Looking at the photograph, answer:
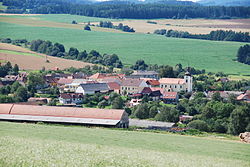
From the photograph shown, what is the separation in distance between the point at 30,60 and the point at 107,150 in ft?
247

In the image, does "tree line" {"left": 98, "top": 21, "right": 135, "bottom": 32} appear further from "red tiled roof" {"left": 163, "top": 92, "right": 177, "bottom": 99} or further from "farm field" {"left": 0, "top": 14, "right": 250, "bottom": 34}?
"red tiled roof" {"left": 163, "top": 92, "right": 177, "bottom": 99}

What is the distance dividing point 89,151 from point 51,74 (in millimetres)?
63140

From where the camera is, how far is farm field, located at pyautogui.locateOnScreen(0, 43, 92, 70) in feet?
297

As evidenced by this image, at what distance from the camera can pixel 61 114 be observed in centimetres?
3781

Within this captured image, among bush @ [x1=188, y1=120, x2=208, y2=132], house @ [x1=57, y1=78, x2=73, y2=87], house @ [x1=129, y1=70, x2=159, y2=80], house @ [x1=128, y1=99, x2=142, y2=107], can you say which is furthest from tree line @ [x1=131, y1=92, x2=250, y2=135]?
house @ [x1=129, y1=70, x2=159, y2=80]

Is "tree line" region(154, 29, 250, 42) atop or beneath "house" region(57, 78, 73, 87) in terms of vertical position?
atop

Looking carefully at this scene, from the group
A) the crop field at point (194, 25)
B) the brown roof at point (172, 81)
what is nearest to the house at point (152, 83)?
the brown roof at point (172, 81)

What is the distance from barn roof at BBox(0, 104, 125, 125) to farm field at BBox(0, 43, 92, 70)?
165 feet

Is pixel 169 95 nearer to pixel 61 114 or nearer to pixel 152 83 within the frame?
pixel 152 83

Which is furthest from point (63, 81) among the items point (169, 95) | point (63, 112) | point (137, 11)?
point (137, 11)

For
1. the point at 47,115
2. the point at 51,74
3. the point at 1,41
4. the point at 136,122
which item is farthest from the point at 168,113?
the point at 1,41

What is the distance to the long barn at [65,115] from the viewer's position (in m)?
36.3

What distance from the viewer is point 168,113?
48.8 m

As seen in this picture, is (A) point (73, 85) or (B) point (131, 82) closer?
(B) point (131, 82)
